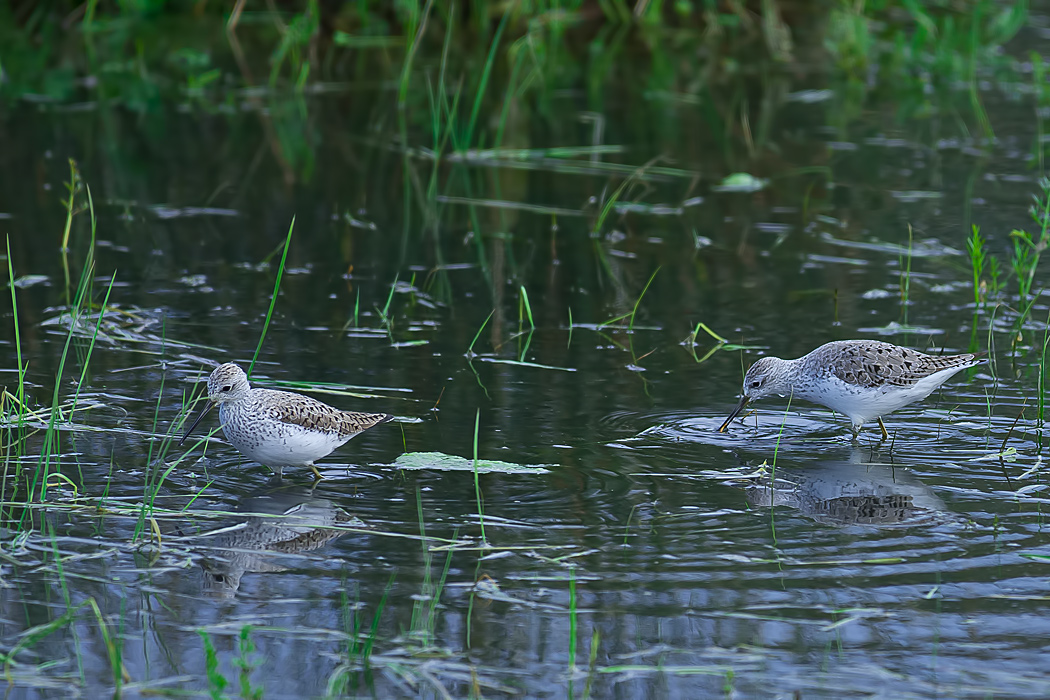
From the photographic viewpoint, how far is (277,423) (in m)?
7.22

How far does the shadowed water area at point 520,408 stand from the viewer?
5.75m

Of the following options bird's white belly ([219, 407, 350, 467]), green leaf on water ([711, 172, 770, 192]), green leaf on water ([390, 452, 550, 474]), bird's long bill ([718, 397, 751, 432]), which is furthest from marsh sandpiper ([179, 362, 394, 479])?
green leaf on water ([711, 172, 770, 192])

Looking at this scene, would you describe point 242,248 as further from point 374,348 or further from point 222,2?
point 222,2

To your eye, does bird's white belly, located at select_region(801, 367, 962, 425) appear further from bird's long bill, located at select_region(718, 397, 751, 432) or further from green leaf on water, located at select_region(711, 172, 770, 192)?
green leaf on water, located at select_region(711, 172, 770, 192)

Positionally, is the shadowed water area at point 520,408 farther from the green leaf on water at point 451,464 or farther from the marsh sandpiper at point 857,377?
the marsh sandpiper at point 857,377

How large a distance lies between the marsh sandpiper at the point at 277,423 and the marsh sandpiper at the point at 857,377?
2.43m

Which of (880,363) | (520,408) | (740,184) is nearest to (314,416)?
(520,408)

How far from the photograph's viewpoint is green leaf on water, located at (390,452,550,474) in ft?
24.7

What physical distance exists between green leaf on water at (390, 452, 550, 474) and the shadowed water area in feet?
0.11

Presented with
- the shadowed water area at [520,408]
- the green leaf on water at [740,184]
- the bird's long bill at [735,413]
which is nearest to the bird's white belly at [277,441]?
the shadowed water area at [520,408]

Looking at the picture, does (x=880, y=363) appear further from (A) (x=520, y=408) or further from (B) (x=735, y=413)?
(A) (x=520, y=408)

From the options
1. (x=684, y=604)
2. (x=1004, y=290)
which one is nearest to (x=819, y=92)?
(x=1004, y=290)

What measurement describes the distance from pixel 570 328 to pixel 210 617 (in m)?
4.69

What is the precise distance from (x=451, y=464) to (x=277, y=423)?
3.32ft
